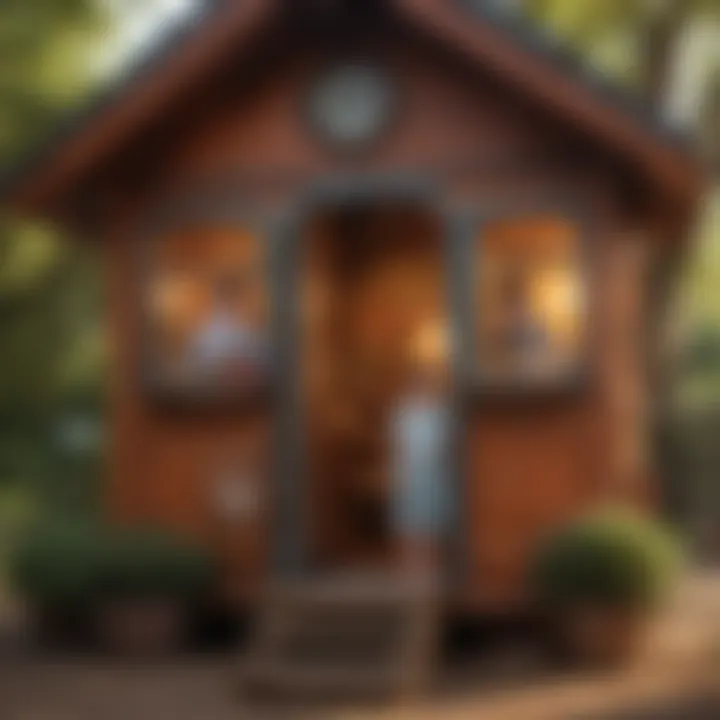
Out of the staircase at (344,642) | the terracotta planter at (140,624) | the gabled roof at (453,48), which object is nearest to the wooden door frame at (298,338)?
the staircase at (344,642)

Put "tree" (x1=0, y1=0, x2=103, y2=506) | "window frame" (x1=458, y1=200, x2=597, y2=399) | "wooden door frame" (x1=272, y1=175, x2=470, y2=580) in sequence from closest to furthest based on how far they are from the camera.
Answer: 1. "window frame" (x1=458, y1=200, x2=597, y2=399)
2. "wooden door frame" (x1=272, y1=175, x2=470, y2=580)
3. "tree" (x1=0, y1=0, x2=103, y2=506)

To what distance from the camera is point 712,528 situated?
19.9 m

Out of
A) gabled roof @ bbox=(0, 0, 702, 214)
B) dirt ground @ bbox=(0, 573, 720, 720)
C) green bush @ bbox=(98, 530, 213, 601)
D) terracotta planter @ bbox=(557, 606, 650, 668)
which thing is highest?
gabled roof @ bbox=(0, 0, 702, 214)

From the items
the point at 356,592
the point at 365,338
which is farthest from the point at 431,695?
the point at 365,338

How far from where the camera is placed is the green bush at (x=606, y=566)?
1031cm

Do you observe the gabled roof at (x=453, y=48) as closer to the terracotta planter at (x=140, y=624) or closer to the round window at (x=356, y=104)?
the round window at (x=356, y=104)

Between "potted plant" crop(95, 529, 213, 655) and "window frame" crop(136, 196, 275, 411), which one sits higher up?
"window frame" crop(136, 196, 275, 411)

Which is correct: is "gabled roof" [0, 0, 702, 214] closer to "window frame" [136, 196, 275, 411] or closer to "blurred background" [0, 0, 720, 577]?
"window frame" [136, 196, 275, 411]

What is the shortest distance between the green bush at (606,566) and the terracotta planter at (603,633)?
0.09m

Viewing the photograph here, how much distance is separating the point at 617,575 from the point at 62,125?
4.63 meters

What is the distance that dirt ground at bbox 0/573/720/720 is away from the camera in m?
9.23

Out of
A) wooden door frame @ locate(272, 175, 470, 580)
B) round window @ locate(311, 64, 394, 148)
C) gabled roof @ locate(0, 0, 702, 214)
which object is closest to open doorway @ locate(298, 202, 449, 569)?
wooden door frame @ locate(272, 175, 470, 580)

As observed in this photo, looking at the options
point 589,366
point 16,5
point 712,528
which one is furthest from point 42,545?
point 712,528

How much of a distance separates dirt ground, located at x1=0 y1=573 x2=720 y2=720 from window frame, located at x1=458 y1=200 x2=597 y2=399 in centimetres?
169
